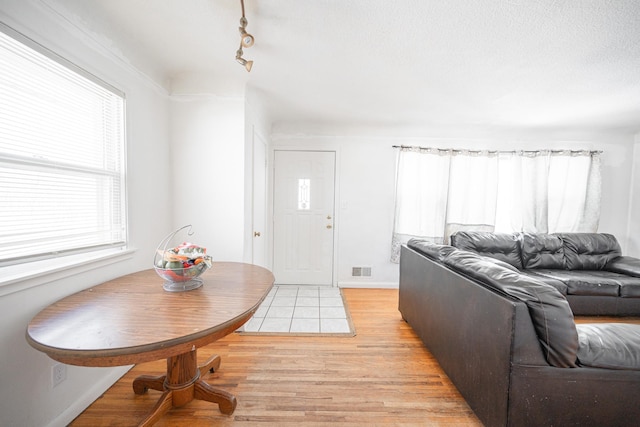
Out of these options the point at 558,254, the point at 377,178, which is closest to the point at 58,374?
the point at 377,178

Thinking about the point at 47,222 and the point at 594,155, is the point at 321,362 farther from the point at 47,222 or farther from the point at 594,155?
the point at 594,155

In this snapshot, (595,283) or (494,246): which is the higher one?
(494,246)

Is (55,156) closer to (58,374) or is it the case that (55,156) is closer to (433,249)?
(58,374)

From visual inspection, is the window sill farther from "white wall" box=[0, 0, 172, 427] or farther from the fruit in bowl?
the fruit in bowl

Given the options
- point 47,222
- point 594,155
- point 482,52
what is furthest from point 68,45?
point 594,155

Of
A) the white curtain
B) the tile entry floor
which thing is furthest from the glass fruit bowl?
the white curtain

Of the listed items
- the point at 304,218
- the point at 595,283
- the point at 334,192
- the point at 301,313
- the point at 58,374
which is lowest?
the point at 301,313

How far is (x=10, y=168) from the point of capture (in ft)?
3.41

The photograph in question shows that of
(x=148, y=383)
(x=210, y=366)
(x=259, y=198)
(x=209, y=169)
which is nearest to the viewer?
(x=148, y=383)

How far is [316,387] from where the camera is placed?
4.98 ft

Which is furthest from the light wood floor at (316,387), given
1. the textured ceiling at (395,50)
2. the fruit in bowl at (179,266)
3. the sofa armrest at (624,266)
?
the sofa armrest at (624,266)

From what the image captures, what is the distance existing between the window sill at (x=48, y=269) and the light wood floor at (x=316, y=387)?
2.61ft

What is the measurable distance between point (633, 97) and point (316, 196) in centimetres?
343

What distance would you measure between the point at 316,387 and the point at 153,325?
1.10 metres
